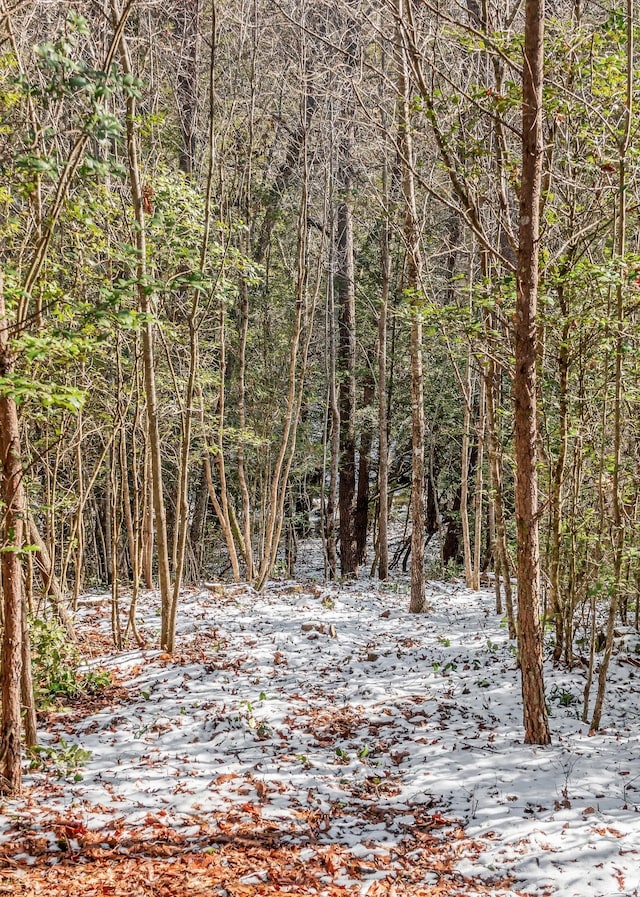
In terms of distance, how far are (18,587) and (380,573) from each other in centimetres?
1030

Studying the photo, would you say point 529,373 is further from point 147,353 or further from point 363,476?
point 363,476

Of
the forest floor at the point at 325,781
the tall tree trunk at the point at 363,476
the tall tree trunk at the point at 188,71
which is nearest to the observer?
the forest floor at the point at 325,781

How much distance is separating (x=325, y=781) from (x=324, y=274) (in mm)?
12231

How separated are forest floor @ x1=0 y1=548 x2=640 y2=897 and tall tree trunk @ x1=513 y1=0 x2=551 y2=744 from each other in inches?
27.3

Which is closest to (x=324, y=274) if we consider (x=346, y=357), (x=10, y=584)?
(x=346, y=357)

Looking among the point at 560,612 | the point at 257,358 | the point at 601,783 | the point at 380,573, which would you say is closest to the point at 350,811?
the point at 601,783

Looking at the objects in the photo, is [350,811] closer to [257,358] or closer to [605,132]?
[605,132]

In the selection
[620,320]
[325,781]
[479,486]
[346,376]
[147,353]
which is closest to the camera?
[620,320]

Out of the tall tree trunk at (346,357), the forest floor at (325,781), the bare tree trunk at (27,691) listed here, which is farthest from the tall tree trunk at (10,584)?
the tall tree trunk at (346,357)

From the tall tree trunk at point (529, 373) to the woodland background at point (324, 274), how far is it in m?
0.03

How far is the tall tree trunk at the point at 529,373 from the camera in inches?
168

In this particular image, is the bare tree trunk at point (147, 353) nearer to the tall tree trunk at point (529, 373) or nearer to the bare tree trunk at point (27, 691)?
the bare tree trunk at point (27, 691)

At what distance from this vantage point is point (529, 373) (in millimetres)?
4508

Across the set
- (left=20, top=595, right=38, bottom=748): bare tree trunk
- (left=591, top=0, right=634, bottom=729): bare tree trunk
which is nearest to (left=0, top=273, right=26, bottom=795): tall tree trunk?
(left=20, top=595, right=38, bottom=748): bare tree trunk
